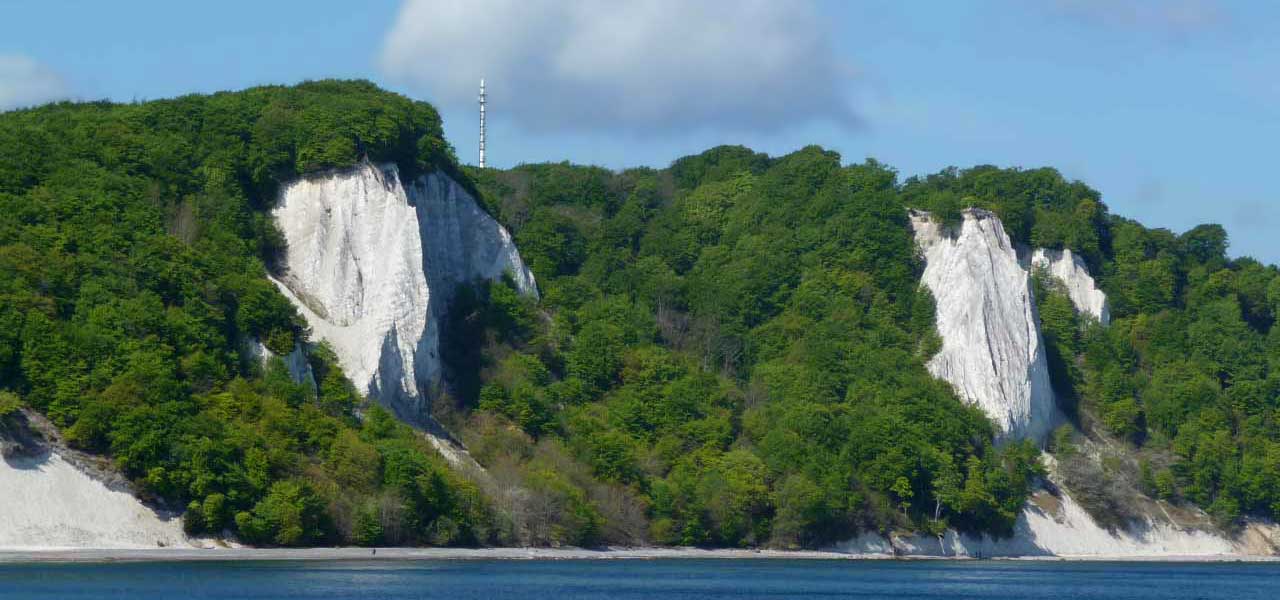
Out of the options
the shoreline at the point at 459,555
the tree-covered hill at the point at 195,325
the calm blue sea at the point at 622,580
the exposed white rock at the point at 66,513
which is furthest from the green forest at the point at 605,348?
the calm blue sea at the point at 622,580

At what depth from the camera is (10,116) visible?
316 feet

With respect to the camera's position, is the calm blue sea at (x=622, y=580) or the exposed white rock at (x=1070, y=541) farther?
the exposed white rock at (x=1070, y=541)

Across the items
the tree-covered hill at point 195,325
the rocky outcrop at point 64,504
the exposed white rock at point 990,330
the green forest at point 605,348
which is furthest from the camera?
the exposed white rock at point 990,330

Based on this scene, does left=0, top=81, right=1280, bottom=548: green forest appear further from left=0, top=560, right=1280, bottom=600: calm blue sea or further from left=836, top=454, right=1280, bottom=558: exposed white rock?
left=0, top=560, right=1280, bottom=600: calm blue sea

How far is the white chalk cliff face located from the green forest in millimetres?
1257

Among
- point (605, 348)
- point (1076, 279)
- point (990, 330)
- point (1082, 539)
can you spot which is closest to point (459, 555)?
point (605, 348)

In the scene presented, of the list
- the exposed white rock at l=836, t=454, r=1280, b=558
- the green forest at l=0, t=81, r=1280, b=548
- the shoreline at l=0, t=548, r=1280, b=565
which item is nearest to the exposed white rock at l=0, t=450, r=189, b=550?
the shoreline at l=0, t=548, r=1280, b=565

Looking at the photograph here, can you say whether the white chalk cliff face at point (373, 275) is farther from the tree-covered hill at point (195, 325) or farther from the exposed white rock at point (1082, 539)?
the exposed white rock at point (1082, 539)

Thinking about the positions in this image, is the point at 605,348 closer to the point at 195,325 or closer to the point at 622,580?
the point at 195,325

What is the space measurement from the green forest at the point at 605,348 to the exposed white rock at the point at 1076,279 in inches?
44.4

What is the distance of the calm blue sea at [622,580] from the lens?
61094mm

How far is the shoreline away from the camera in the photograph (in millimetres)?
68875

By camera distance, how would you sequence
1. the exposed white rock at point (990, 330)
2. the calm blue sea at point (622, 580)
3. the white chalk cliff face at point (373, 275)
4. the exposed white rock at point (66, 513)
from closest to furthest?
the calm blue sea at point (622, 580), the exposed white rock at point (66, 513), the white chalk cliff face at point (373, 275), the exposed white rock at point (990, 330)

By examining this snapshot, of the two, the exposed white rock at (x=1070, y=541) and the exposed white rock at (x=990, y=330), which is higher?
the exposed white rock at (x=990, y=330)
